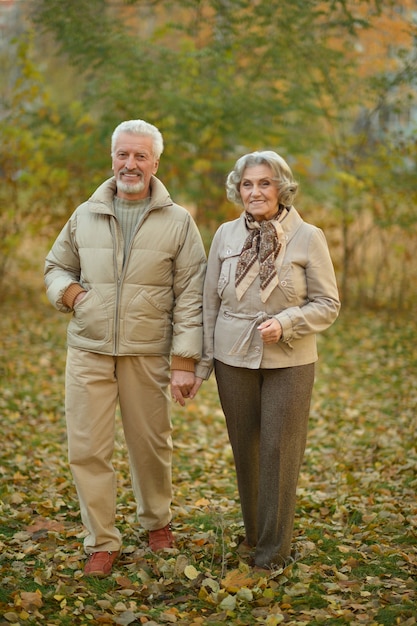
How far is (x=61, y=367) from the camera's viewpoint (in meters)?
8.37

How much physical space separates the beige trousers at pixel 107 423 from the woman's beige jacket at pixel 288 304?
0.48 metres

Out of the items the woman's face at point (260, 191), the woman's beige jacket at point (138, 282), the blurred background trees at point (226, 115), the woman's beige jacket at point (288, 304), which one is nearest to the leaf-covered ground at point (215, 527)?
the woman's beige jacket at point (288, 304)

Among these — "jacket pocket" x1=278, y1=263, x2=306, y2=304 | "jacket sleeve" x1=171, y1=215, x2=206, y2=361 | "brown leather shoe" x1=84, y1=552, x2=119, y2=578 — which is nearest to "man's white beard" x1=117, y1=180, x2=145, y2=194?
"jacket sleeve" x1=171, y1=215, x2=206, y2=361

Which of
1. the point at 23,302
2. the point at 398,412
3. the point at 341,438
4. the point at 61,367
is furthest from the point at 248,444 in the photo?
the point at 23,302

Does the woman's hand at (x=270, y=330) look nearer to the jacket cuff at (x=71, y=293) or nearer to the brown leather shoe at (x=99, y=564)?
the jacket cuff at (x=71, y=293)

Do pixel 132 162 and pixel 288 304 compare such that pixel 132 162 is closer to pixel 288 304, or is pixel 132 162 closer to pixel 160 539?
pixel 288 304

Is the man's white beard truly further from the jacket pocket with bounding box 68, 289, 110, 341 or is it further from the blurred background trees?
the blurred background trees

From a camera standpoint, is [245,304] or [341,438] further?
[341,438]

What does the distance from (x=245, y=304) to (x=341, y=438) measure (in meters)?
3.10

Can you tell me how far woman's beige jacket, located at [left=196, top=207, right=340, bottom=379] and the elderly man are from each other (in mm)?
234

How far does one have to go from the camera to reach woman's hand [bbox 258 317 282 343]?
347 centimetres

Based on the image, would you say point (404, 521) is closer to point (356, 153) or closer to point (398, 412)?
point (398, 412)

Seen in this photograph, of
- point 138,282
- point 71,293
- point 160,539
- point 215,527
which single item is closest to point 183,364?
point 138,282

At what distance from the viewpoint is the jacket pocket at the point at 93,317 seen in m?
3.80
